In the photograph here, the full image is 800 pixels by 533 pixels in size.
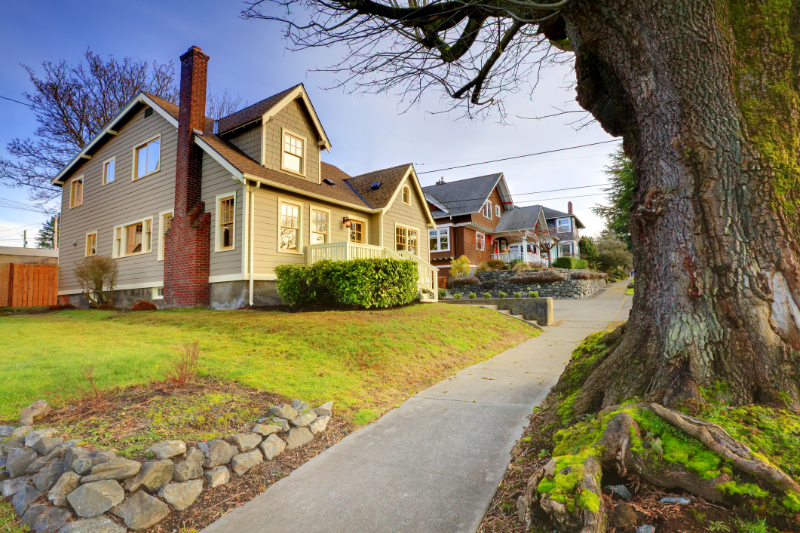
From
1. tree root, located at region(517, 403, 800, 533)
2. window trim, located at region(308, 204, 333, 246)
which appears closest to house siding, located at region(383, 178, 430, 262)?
window trim, located at region(308, 204, 333, 246)

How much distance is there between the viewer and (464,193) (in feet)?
97.7

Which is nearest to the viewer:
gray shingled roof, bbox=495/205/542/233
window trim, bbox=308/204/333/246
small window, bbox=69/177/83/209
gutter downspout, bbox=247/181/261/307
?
gutter downspout, bbox=247/181/261/307

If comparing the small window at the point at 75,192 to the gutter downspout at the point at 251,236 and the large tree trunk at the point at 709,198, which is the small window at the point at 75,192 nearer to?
the gutter downspout at the point at 251,236

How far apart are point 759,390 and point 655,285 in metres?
0.88

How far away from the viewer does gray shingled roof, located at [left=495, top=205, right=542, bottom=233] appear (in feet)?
99.6

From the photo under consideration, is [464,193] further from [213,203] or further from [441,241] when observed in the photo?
[213,203]

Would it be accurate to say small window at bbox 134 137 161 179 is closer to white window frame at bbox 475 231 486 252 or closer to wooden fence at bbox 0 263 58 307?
wooden fence at bbox 0 263 58 307

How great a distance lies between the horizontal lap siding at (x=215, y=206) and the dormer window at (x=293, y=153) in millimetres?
2203

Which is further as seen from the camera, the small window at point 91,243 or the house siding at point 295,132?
the small window at point 91,243

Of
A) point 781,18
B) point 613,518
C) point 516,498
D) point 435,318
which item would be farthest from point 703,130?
point 435,318

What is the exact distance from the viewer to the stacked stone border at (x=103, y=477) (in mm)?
2396

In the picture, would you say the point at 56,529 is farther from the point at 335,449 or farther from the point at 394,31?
the point at 394,31

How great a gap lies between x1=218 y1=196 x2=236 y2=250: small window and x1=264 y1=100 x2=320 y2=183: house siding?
5.87ft

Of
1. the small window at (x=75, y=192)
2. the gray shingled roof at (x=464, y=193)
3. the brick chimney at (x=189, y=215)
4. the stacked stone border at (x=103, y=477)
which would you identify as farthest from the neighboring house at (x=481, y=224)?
the stacked stone border at (x=103, y=477)
